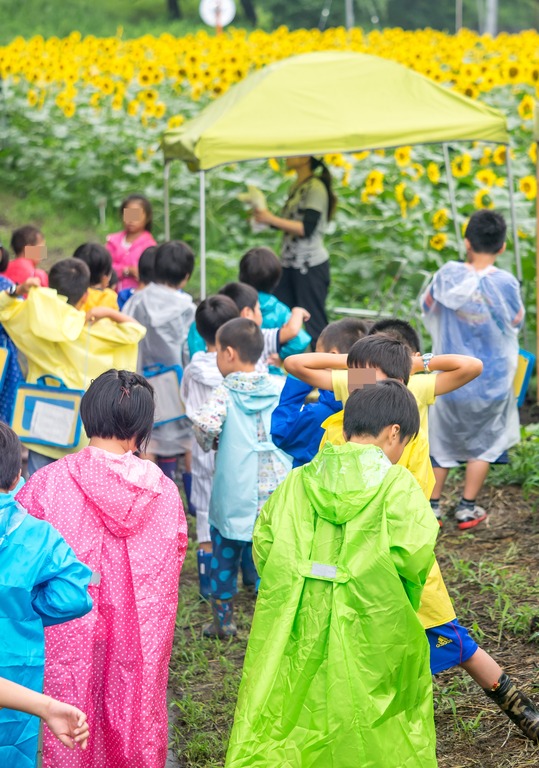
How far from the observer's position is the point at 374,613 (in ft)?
9.18

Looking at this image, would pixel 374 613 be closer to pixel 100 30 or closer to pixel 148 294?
pixel 148 294

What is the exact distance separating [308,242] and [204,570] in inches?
145

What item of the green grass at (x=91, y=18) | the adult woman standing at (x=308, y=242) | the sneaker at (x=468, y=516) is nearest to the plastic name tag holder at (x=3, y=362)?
the sneaker at (x=468, y=516)

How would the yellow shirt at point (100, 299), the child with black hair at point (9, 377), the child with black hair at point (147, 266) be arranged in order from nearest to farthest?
the child with black hair at point (9, 377)
the yellow shirt at point (100, 299)
the child with black hair at point (147, 266)

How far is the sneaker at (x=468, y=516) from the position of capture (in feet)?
19.2

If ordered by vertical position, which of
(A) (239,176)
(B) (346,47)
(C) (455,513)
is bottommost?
(C) (455,513)

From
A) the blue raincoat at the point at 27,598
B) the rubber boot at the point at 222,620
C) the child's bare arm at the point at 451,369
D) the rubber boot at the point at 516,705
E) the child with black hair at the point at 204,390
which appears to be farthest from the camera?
the child with black hair at the point at 204,390

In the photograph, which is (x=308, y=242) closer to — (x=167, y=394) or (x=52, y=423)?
(x=167, y=394)

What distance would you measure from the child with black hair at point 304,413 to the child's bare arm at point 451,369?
33 centimetres

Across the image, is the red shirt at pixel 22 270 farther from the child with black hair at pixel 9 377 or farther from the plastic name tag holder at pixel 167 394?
the plastic name tag holder at pixel 167 394

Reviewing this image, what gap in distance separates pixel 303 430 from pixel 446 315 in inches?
83.7

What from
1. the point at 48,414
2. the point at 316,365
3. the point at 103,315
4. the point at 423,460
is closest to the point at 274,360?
the point at 103,315

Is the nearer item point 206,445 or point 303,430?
point 303,430

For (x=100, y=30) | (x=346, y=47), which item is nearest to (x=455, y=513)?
(x=346, y=47)
